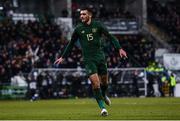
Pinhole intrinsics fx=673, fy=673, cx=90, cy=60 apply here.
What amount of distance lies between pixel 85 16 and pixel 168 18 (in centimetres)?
3754

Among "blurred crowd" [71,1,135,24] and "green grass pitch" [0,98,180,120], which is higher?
"green grass pitch" [0,98,180,120]

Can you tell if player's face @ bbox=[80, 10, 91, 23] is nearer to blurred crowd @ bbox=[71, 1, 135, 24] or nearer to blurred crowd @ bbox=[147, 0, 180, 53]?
blurred crowd @ bbox=[147, 0, 180, 53]

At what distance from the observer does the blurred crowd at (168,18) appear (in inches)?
2055

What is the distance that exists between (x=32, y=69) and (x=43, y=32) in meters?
5.10

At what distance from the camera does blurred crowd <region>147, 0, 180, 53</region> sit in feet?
171

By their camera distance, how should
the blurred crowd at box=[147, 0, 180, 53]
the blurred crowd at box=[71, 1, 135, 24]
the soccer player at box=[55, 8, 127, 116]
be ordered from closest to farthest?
the soccer player at box=[55, 8, 127, 116]
the blurred crowd at box=[147, 0, 180, 53]
the blurred crowd at box=[71, 1, 135, 24]

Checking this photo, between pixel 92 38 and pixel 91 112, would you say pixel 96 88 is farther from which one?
pixel 91 112

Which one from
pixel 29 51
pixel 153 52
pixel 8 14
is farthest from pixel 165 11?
pixel 29 51

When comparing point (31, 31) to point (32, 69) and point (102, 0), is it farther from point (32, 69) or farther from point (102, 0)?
point (102, 0)

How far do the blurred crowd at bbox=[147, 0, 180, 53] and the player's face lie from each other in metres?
33.9

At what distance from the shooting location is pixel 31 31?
45469 mm

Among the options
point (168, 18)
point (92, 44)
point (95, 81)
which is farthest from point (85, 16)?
point (168, 18)

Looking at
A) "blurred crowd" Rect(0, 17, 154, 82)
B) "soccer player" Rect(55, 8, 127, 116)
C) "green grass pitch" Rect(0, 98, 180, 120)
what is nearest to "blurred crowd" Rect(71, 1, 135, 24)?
"blurred crowd" Rect(0, 17, 154, 82)

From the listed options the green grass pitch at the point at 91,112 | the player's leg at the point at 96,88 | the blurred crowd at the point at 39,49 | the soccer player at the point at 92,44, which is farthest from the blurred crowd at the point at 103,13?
the player's leg at the point at 96,88
